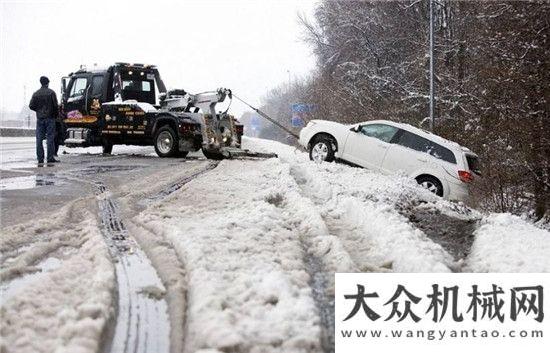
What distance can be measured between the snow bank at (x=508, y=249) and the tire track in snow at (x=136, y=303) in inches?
102

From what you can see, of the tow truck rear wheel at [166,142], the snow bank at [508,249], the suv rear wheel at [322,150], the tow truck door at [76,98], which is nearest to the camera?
the snow bank at [508,249]

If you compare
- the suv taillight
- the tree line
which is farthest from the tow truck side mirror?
the tree line

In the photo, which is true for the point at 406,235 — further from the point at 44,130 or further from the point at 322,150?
the point at 44,130

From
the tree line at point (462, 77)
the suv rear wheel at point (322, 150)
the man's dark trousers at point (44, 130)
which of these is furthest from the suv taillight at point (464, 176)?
the man's dark trousers at point (44, 130)

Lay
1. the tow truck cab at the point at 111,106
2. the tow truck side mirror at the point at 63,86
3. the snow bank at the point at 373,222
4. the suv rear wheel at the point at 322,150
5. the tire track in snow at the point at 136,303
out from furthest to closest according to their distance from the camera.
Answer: the tow truck side mirror at the point at 63,86
the tow truck cab at the point at 111,106
the suv rear wheel at the point at 322,150
the snow bank at the point at 373,222
the tire track in snow at the point at 136,303

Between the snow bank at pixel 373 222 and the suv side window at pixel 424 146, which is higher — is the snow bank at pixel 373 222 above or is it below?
below

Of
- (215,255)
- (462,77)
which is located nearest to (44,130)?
(215,255)

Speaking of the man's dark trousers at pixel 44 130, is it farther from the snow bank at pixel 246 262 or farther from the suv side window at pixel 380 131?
the suv side window at pixel 380 131

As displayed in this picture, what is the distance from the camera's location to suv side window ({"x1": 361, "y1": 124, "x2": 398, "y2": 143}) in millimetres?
12352

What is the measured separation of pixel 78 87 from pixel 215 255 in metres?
14.9

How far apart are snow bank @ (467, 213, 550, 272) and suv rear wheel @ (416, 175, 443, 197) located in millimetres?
5407

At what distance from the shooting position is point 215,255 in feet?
13.6

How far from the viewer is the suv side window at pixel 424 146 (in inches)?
452

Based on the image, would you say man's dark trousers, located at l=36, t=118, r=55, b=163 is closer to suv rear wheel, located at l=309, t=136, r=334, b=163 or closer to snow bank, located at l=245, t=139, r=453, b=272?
snow bank, located at l=245, t=139, r=453, b=272
